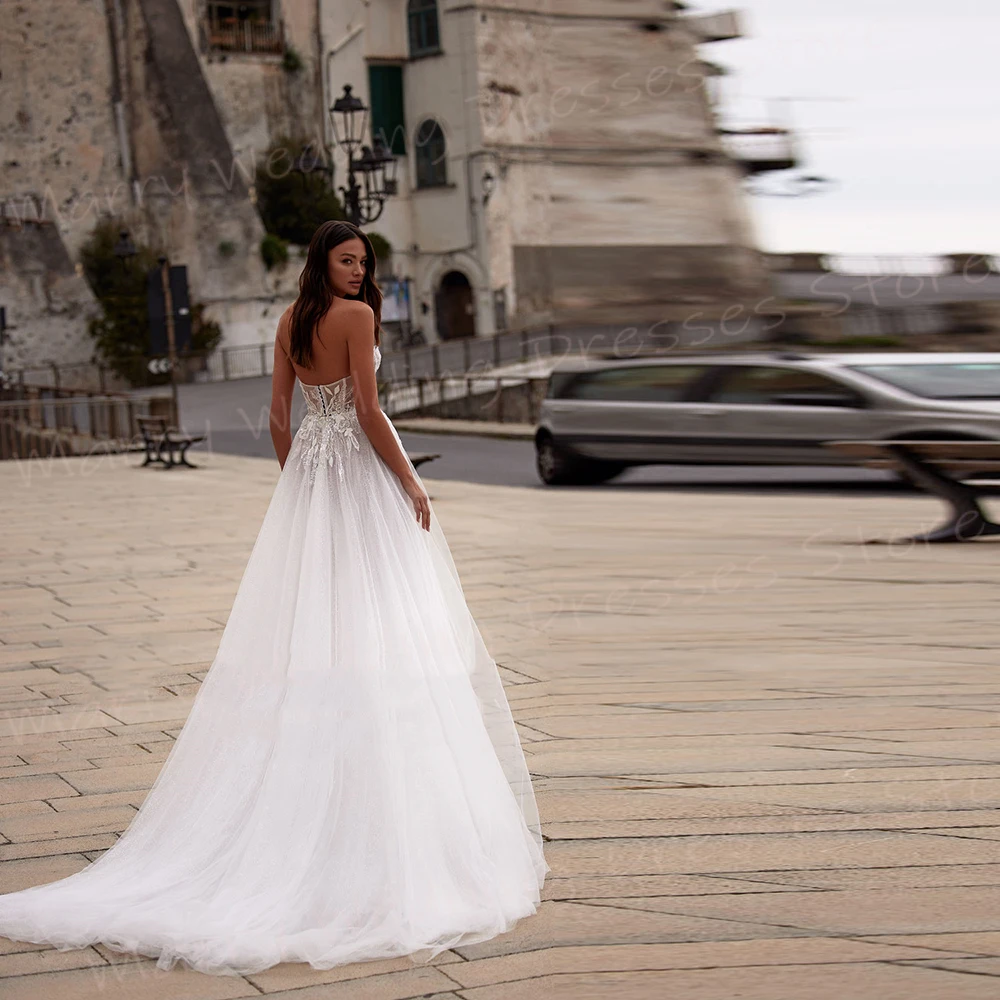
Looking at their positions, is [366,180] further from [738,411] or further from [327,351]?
[327,351]

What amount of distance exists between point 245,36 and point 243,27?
31 cm

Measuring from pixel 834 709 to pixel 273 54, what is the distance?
23542mm

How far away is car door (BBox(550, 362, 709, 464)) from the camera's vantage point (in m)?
10.5

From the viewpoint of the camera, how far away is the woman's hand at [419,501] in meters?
2.78

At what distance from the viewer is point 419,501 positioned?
2799mm

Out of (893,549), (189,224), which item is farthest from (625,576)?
(189,224)

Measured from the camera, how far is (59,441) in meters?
18.0

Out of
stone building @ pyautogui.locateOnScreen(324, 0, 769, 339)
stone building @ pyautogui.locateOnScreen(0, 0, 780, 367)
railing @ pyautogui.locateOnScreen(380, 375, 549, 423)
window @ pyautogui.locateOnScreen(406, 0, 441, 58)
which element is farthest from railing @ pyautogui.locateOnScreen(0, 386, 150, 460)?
stone building @ pyautogui.locateOnScreen(324, 0, 769, 339)

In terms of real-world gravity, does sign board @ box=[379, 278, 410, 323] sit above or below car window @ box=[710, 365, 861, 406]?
above

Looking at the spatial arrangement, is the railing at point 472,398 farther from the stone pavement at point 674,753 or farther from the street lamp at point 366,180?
the stone pavement at point 674,753

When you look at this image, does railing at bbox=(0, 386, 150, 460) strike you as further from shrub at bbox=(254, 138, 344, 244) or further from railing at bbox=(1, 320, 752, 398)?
shrub at bbox=(254, 138, 344, 244)

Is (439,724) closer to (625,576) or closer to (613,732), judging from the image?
(613,732)

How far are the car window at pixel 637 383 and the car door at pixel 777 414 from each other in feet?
1.17

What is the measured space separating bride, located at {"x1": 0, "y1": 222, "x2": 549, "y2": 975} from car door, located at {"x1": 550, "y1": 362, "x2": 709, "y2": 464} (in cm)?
767
